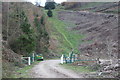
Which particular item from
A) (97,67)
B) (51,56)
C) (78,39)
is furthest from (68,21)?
(97,67)

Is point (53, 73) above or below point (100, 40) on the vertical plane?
below

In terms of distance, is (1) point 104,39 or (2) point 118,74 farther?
(1) point 104,39

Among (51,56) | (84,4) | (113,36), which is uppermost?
(84,4)

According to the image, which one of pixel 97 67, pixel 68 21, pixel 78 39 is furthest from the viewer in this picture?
pixel 68 21

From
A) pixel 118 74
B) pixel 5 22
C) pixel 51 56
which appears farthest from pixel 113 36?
pixel 118 74

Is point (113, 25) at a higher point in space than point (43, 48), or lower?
higher

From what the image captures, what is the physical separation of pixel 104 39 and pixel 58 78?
29.3 meters

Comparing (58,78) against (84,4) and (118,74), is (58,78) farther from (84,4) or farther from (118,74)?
(84,4)

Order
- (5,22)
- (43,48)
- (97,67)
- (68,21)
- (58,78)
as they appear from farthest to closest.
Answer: (68,21), (43,48), (5,22), (97,67), (58,78)

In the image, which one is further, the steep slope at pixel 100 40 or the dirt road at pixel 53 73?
the steep slope at pixel 100 40

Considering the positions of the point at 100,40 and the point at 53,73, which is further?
the point at 100,40

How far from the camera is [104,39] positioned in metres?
38.0

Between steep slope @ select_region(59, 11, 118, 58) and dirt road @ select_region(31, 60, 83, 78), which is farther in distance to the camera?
steep slope @ select_region(59, 11, 118, 58)

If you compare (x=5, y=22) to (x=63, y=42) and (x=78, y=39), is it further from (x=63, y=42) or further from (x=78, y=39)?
(x=78, y=39)
